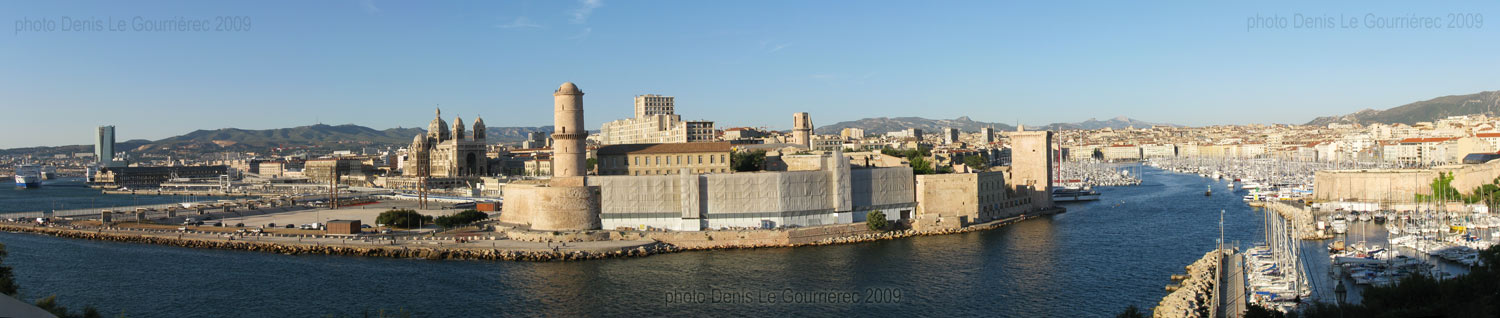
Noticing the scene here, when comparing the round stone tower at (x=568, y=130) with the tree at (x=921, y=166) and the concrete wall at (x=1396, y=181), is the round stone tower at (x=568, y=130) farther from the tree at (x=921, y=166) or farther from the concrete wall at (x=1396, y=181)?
the concrete wall at (x=1396, y=181)

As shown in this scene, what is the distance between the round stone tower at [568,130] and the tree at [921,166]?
17.8m

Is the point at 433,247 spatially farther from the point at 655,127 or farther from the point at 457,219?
the point at 655,127

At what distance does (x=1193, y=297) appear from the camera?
20.1m

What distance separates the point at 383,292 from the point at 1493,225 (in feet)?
120

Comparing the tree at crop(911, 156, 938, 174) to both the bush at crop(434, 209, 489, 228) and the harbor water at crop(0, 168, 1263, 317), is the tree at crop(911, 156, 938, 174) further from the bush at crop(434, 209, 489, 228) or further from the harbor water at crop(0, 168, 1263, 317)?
the bush at crop(434, 209, 489, 228)

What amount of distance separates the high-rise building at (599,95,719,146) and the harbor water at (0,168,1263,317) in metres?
48.1

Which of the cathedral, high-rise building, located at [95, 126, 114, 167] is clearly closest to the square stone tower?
the cathedral

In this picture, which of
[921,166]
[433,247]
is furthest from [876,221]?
[433,247]

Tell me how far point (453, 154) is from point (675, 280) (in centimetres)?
6290

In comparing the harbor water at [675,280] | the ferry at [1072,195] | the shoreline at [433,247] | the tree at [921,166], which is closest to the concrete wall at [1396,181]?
the ferry at [1072,195]

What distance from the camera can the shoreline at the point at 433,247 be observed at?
2944 centimetres

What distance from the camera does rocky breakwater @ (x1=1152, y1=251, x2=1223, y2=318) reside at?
61.7 feet

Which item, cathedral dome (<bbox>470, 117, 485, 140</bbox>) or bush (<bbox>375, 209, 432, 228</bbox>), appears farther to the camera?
cathedral dome (<bbox>470, 117, 485, 140</bbox>)

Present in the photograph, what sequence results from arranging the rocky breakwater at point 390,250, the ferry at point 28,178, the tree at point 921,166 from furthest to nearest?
the ferry at point 28,178
the tree at point 921,166
the rocky breakwater at point 390,250
